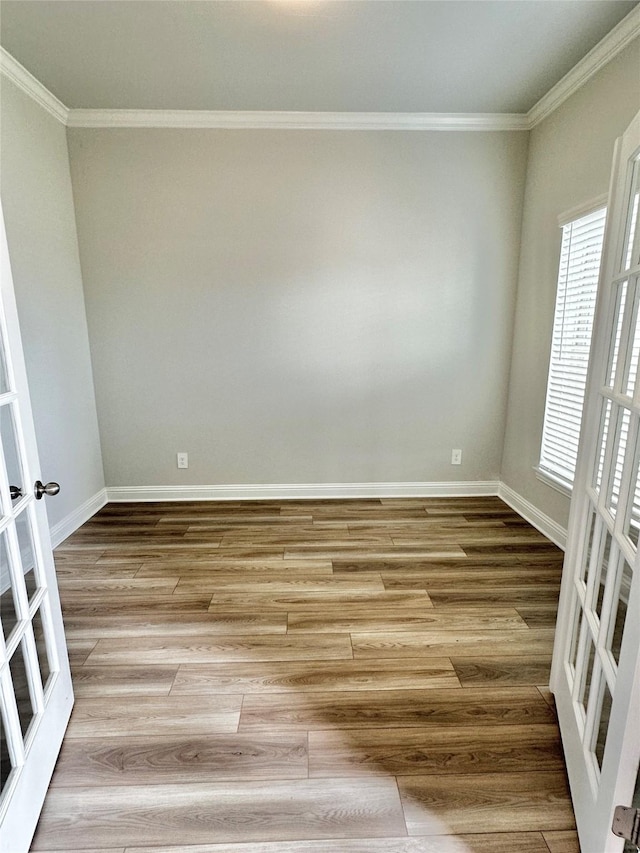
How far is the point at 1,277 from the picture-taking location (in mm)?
1131

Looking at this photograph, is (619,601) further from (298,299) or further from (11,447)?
(298,299)

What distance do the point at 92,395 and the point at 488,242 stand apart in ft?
10.5

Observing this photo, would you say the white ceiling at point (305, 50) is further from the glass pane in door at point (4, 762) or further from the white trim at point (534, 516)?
the glass pane in door at point (4, 762)

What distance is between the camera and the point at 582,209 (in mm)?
2373

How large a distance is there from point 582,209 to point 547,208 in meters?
0.42

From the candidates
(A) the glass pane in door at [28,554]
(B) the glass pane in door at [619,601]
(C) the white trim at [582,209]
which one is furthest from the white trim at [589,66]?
(A) the glass pane in door at [28,554]

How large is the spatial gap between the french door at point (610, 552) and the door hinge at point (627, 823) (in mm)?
14

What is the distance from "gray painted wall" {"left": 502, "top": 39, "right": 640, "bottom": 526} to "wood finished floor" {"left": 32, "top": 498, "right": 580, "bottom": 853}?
75 cm

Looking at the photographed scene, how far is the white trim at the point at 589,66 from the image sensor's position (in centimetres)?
196

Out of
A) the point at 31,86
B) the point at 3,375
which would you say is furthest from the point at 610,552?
the point at 31,86

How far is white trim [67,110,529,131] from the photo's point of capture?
281 cm

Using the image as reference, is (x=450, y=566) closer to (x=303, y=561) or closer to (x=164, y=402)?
(x=303, y=561)

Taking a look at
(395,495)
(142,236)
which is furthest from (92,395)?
(395,495)

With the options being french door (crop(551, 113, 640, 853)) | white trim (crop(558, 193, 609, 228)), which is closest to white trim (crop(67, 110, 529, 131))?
white trim (crop(558, 193, 609, 228))
